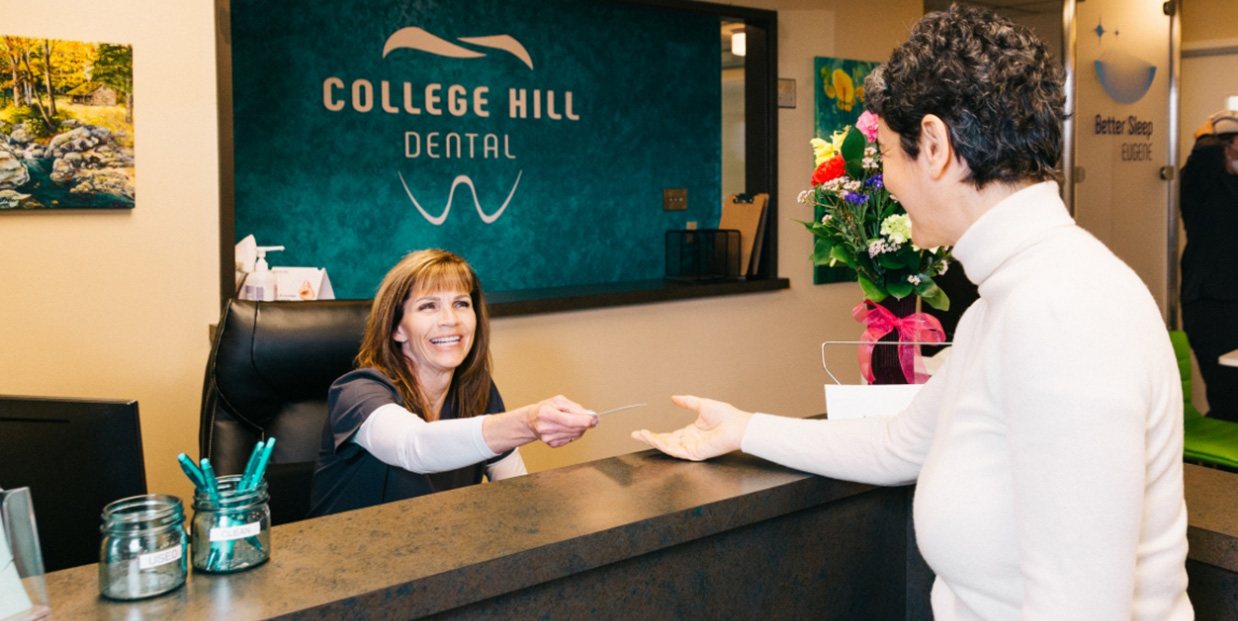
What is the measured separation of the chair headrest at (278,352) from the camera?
238cm

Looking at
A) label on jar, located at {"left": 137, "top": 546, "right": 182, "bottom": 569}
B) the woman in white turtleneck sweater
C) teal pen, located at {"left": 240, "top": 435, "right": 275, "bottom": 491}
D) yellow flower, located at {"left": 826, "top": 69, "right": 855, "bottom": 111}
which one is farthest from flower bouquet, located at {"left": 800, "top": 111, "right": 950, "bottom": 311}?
yellow flower, located at {"left": 826, "top": 69, "right": 855, "bottom": 111}

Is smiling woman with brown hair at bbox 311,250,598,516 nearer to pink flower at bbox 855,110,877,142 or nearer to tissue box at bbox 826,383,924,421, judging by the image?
tissue box at bbox 826,383,924,421

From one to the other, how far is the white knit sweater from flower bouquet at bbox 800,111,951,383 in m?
0.87

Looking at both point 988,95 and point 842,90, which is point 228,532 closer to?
point 988,95

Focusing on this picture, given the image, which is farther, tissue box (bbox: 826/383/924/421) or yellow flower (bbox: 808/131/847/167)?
yellow flower (bbox: 808/131/847/167)

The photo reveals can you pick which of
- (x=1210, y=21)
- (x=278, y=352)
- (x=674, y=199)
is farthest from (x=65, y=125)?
(x=1210, y=21)

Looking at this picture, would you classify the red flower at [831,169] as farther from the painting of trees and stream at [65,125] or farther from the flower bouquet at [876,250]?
the painting of trees and stream at [65,125]

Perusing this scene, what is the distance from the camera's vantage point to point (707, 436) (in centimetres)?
161

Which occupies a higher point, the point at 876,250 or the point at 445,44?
the point at 445,44

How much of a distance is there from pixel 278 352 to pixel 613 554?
1351 mm

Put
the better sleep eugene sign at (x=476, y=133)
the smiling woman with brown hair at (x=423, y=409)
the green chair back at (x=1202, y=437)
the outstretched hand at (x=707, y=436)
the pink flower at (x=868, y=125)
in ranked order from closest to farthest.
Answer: the outstretched hand at (x=707, y=436)
the smiling woman with brown hair at (x=423, y=409)
the pink flower at (x=868, y=125)
the green chair back at (x=1202, y=437)
the better sleep eugene sign at (x=476, y=133)

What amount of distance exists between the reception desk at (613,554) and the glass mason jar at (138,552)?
0.02 meters

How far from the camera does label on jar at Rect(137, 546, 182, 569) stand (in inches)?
41.5

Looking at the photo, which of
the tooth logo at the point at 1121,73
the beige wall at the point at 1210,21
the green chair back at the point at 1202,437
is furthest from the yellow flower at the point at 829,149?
the beige wall at the point at 1210,21
